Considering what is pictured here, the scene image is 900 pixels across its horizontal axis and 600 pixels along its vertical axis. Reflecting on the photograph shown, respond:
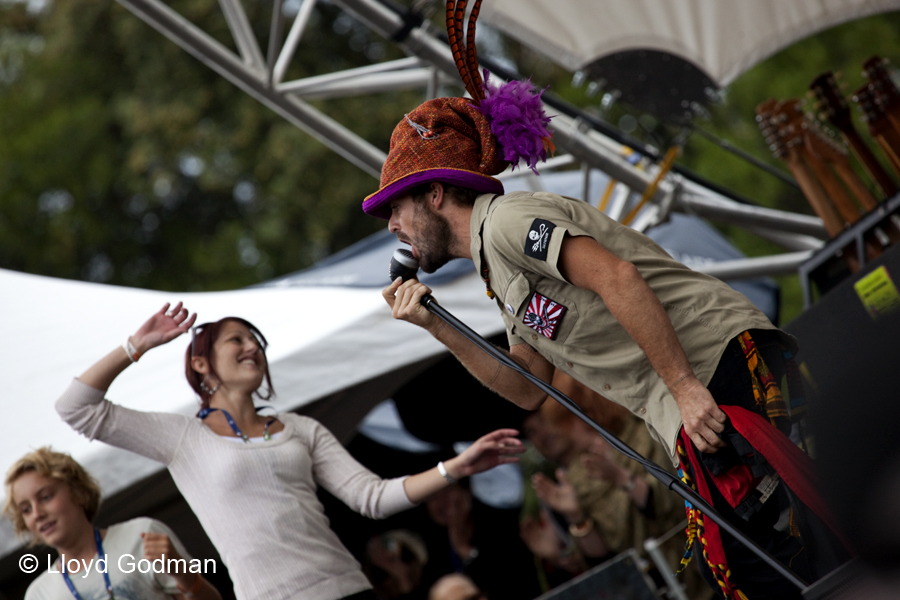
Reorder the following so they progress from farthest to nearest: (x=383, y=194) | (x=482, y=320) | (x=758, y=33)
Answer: (x=758, y=33)
(x=482, y=320)
(x=383, y=194)

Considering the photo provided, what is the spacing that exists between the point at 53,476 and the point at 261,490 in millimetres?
687

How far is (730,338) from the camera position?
5.66ft

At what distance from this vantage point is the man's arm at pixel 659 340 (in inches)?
62.9

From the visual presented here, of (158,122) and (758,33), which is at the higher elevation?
(158,122)

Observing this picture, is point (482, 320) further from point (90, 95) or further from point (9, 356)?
point (90, 95)

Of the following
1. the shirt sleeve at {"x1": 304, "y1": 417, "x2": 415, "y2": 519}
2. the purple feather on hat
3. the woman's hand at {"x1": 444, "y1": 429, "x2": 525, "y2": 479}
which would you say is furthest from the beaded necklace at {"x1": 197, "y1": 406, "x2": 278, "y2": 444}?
the purple feather on hat

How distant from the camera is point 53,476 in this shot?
2.50 m

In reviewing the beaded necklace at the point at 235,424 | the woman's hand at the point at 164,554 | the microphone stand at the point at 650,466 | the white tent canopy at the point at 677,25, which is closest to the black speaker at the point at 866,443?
the microphone stand at the point at 650,466

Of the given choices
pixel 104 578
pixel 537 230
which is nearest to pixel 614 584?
pixel 104 578

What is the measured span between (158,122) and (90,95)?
5.44ft

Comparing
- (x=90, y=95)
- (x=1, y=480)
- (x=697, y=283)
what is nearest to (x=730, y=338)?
(x=697, y=283)

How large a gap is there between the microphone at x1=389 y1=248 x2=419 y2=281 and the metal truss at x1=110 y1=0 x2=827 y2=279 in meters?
A: 1.75

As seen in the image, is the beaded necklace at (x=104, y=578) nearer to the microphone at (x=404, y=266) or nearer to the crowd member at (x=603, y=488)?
the microphone at (x=404, y=266)

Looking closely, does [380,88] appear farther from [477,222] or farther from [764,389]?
[764,389]
